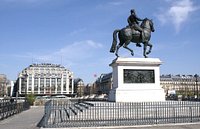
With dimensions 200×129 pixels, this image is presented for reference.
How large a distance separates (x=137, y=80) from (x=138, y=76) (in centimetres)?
37

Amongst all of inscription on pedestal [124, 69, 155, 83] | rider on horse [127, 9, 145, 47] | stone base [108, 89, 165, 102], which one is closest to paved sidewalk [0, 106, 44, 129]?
stone base [108, 89, 165, 102]

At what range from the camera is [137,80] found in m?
25.2

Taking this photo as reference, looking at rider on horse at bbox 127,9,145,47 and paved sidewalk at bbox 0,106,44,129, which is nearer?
paved sidewalk at bbox 0,106,44,129

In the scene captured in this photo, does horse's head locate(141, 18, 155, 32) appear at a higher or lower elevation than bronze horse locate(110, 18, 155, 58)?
higher

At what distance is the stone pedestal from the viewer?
81.3 ft

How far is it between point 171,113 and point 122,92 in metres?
5.06

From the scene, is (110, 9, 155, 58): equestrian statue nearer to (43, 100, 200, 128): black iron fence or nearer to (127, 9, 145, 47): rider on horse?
(127, 9, 145, 47): rider on horse

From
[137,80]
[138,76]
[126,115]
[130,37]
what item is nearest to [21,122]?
[126,115]

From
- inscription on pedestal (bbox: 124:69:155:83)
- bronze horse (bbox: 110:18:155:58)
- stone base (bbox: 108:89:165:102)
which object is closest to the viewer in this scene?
stone base (bbox: 108:89:165:102)

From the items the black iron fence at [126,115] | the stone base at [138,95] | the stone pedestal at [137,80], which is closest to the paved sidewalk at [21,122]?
the black iron fence at [126,115]

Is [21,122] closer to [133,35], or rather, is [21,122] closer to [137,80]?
[137,80]

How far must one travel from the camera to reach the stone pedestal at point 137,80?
24781mm

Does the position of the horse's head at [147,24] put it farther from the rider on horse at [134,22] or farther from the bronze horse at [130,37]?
the rider on horse at [134,22]

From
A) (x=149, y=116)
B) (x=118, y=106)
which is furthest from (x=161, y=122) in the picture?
(x=118, y=106)
